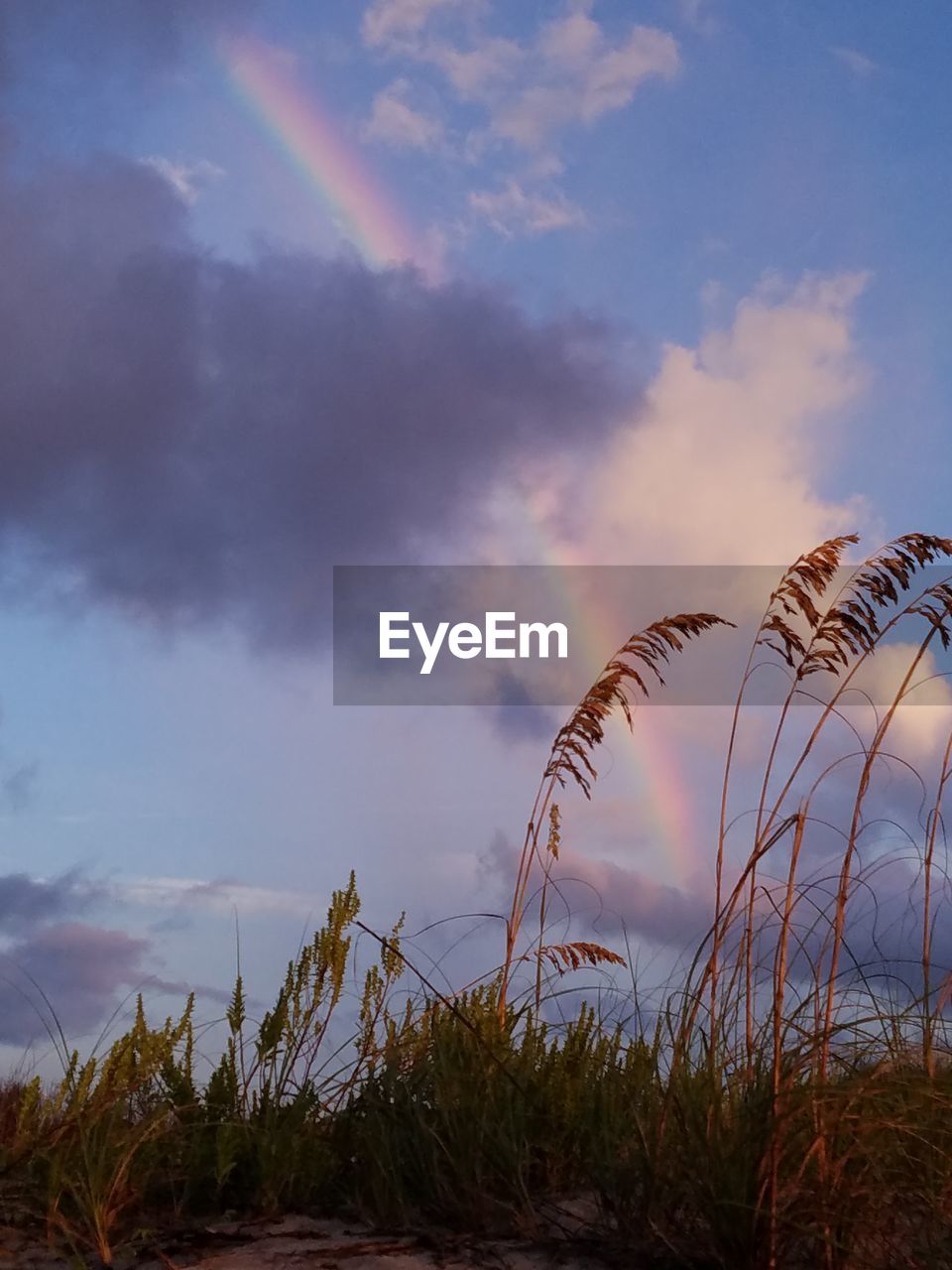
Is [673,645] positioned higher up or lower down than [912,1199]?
higher up

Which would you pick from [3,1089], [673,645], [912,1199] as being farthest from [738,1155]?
[3,1089]

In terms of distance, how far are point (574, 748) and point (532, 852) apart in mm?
628

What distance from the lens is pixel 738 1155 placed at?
3957 millimetres

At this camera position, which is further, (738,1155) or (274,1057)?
(274,1057)

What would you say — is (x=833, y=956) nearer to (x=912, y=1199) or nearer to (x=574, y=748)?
(x=912, y=1199)

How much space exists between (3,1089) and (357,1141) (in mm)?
4583

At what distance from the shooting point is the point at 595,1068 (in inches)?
205

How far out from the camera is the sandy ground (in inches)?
154

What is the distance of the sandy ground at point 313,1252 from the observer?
3914 millimetres

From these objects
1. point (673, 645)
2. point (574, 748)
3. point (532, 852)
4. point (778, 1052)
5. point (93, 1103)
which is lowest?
point (93, 1103)

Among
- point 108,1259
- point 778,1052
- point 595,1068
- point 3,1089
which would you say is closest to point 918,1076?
point 778,1052

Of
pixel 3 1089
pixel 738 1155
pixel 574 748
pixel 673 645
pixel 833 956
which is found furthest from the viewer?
pixel 3 1089

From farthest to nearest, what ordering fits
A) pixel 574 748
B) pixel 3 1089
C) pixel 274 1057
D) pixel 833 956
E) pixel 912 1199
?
pixel 3 1089, pixel 574 748, pixel 274 1057, pixel 833 956, pixel 912 1199

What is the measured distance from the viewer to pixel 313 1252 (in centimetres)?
403
